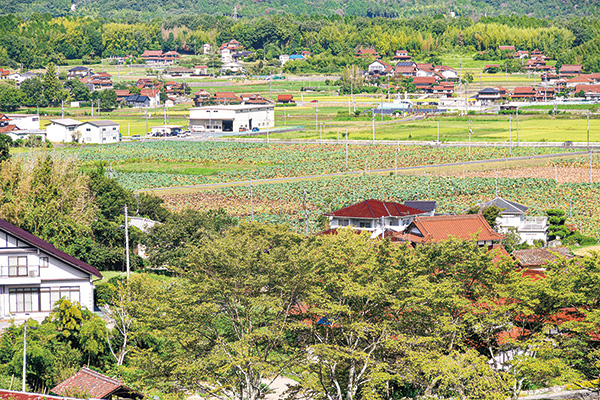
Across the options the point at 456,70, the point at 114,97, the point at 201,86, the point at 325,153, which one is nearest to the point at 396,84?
the point at 456,70

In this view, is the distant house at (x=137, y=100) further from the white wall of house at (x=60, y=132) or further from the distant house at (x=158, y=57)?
the distant house at (x=158, y=57)

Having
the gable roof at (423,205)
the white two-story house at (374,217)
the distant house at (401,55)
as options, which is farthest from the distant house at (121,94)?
the white two-story house at (374,217)

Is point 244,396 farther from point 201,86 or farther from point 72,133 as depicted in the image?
point 201,86

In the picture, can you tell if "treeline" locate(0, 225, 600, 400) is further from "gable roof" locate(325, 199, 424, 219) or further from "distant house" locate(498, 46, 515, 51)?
"distant house" locate(498, 46, 515, 51)

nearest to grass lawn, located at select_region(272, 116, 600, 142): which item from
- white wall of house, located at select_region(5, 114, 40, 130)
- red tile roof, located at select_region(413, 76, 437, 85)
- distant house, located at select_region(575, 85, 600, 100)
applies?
distant house, located at select_region(575, 85, 600, 100)

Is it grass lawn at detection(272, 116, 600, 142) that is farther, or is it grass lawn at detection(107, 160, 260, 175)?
grass lawn at detection(272, 116, 600, 142)
